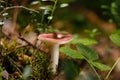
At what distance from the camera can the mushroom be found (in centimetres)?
148

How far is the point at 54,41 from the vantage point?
1478mm

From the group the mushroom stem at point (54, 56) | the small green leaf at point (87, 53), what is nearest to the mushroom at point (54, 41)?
the mushroom stem at point (54, 56)

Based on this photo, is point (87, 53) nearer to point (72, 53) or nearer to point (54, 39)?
point (72, 53)

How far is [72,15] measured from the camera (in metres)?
5.57

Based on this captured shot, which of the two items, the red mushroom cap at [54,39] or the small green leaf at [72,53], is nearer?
the red mushroom cap at [54,39]

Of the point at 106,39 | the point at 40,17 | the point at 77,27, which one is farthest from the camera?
the point at 77,27

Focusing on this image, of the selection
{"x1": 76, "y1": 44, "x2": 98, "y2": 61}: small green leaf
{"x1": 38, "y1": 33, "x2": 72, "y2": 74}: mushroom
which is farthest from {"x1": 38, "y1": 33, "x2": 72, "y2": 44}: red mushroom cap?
{"x1": 76, "y1": 44, "x2": 98, "y2": 61}: small green leaf

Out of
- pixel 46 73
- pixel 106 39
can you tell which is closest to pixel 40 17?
pixel 46 73

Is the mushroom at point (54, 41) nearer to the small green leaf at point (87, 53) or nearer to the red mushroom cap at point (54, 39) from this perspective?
the red mushroom cap at point (54, 39)

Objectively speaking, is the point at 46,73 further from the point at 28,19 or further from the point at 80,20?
the point at 80,20

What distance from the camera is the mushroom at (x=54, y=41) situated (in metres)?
1.48

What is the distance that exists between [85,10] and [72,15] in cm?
59

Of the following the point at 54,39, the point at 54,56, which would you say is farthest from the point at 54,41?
the point at 54,56

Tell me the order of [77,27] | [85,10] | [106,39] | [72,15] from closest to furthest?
[106,39], [77,27], [72,15], [85,10]
